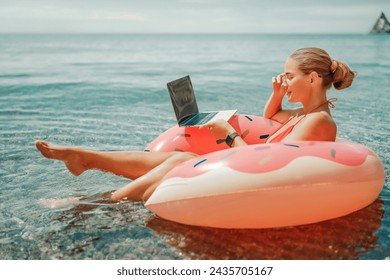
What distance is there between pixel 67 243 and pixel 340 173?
1.70 metres

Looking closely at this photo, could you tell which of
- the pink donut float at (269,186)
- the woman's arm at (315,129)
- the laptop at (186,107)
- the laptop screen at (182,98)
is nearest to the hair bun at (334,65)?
the woman's arm at (315,129)

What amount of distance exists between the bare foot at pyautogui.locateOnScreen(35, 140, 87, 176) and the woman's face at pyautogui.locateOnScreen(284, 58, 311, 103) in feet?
5.00

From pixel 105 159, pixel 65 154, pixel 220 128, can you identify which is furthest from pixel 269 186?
pixel 65 154

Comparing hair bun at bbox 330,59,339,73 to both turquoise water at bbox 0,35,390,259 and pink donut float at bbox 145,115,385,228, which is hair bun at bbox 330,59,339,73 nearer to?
pink donut float at bbox 145,115,385,228

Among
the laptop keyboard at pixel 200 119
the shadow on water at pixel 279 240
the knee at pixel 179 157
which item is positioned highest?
the laptop keyboard at pixel 200 119

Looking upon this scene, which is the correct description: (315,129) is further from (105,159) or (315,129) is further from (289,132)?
(105,159)

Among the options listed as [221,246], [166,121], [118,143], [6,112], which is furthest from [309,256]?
[6,112]

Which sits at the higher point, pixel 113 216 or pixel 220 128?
pixel 220 128

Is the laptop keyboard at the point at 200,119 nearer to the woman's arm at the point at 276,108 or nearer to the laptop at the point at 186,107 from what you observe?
the laptop at the point at 186,107

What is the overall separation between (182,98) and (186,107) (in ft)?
0.35

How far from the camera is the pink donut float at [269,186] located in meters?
2.50

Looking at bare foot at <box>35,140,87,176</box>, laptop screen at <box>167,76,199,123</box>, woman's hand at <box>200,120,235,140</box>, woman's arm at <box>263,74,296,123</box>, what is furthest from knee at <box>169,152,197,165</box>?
woman's arm at <box>263,74,296,123</box>

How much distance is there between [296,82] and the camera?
284 centimetres

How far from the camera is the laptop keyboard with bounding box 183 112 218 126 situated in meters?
3.54
